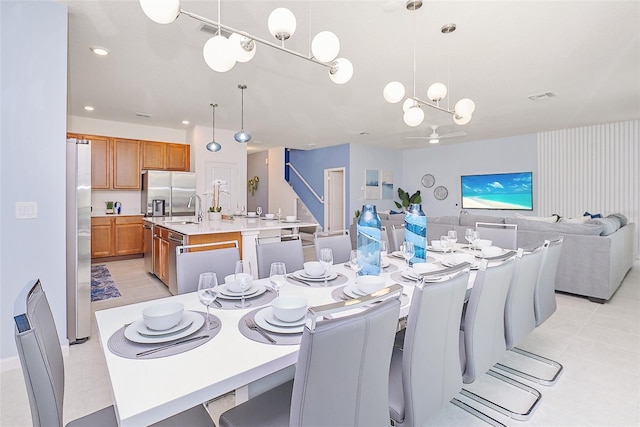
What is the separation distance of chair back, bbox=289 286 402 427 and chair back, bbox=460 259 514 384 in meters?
0.68

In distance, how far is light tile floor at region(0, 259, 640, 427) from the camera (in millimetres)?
1816

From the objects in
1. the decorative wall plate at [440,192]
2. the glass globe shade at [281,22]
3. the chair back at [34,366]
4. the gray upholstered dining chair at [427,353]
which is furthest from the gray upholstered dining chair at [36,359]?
the decorative wall plate at [440,192]

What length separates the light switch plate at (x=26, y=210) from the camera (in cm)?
229

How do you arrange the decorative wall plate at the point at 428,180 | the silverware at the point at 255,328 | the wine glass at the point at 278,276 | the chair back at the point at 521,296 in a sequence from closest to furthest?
the silverware at the point at 255,328 → the wine glass at the point at 278,276 → the chair back at the point at 521,296 → the decorative wall plate at the point at 428,180

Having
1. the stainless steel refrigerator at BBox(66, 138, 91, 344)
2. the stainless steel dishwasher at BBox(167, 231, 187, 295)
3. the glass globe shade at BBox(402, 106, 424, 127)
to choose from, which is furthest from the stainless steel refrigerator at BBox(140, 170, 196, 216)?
the glass globe shade at BBox(402, 106, 424, 127)

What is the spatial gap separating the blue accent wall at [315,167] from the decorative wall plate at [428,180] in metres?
2.38

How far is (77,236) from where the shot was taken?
2678 mm

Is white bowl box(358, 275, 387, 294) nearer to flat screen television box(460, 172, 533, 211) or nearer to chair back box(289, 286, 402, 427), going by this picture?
chair back box(289, 286, 402, 427)

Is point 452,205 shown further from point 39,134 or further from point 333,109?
point 39,134

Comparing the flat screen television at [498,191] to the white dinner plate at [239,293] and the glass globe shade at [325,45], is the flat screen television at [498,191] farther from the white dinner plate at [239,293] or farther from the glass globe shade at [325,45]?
the white dinner plate at [239,293]

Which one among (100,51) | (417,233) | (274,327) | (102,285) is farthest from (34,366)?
(102,285)

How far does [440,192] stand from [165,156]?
689cm

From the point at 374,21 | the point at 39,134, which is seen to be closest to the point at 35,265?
the point at 39,134

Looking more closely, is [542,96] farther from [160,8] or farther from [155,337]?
[155,337]
